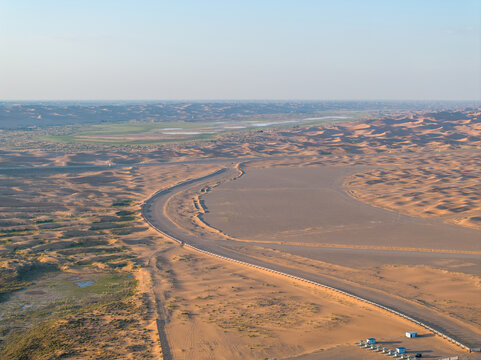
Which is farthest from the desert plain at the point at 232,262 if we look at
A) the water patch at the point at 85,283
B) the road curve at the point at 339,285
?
the water patch at the point at 85,283

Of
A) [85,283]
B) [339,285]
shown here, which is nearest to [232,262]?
[339,285]

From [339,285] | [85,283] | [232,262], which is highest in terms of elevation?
[339,285]

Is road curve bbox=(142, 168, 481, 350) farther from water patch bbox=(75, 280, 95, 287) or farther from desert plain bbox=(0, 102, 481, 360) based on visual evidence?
water patch bbox=(75, 280, 95, 287)

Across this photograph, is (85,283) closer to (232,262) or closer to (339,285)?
(232,262)

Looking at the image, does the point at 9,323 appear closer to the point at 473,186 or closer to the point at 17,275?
the point at 17,275

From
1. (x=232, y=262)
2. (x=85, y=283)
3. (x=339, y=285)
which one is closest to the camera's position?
(x=339, y=285)

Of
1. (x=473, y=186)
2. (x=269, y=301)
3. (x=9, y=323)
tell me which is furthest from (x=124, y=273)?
(x=473, y=186)

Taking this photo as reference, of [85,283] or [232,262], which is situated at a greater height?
[232,262]

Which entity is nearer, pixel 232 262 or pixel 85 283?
pixel 85 283

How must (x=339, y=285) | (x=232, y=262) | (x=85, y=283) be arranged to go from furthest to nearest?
(x=232, y=262) → (x=85, y=283) → (x=339, y=285)

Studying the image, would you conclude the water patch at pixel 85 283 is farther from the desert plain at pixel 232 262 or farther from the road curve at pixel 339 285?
the road curve at pixel 339 285
